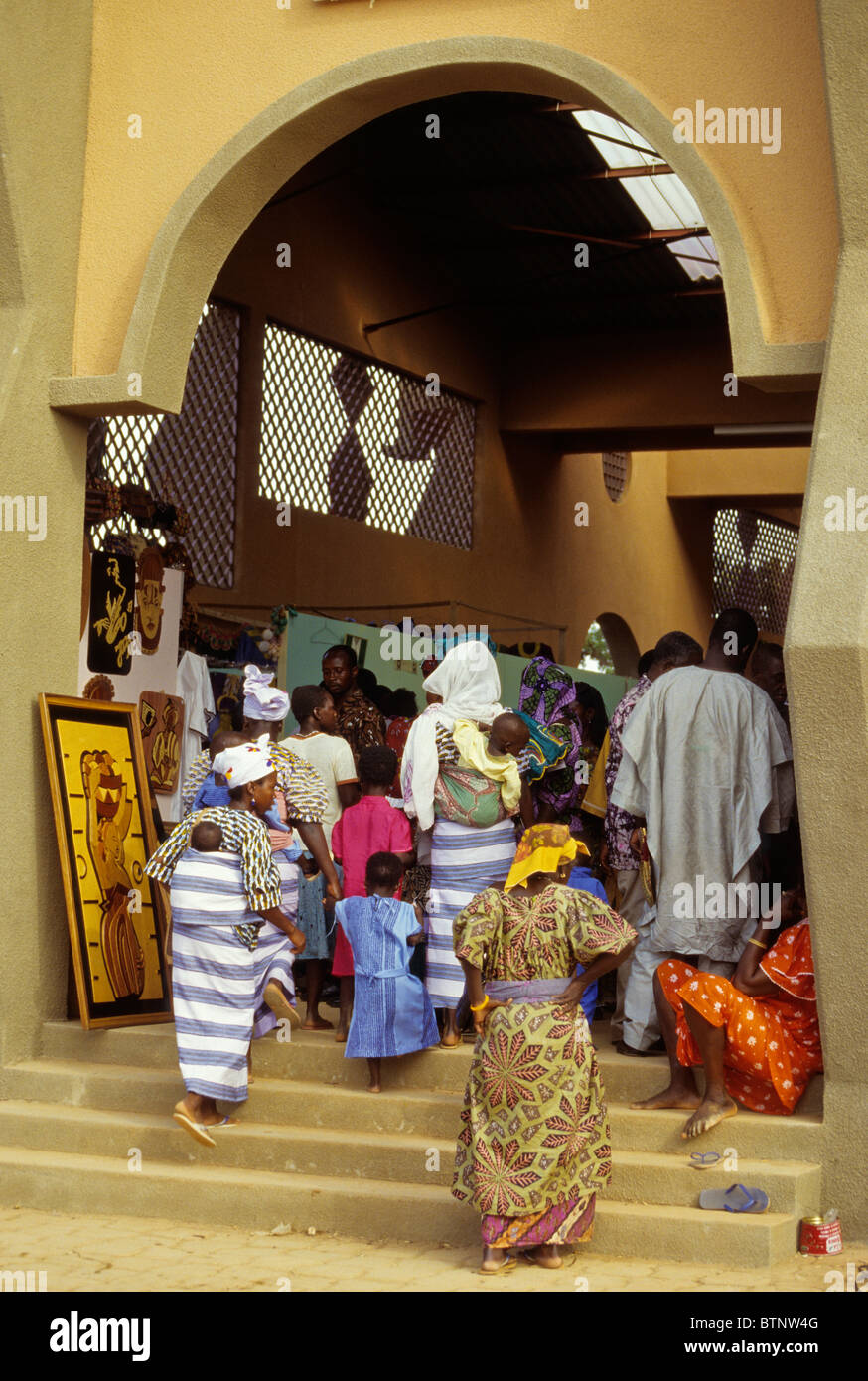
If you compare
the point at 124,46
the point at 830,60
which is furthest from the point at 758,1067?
the point at 124,46

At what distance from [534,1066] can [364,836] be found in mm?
1782

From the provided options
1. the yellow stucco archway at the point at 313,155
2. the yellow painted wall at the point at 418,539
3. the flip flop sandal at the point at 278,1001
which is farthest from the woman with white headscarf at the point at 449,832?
the yellow painted wall at the point at 418,539

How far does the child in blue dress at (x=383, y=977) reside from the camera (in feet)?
19.5

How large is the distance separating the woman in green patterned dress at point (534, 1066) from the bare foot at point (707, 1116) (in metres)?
0.44

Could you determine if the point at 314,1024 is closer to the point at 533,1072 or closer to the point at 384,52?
the point at 533,1072

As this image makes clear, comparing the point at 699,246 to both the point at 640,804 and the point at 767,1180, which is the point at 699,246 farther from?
the point at 767,1180

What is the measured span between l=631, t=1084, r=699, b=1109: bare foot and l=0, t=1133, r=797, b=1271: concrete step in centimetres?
42

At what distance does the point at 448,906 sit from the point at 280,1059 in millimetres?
924

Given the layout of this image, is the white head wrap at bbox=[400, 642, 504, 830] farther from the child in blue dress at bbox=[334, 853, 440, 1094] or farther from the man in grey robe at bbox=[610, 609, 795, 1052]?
the man in grey robe at bbox=[610, 609, 795, 1052]

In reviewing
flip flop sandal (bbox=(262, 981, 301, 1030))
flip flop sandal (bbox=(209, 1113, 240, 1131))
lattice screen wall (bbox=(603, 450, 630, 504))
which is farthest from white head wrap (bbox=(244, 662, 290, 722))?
lattice screen wall (bbox=(603, 450, 630, 504))

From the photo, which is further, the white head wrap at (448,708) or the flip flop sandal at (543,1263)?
the white head wrap at (448,708)

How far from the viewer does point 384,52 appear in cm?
646

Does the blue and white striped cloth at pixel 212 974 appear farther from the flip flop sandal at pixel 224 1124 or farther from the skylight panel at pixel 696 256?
the skylight panel at pixel 696 256

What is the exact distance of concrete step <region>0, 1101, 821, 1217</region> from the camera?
5262 millimetres
